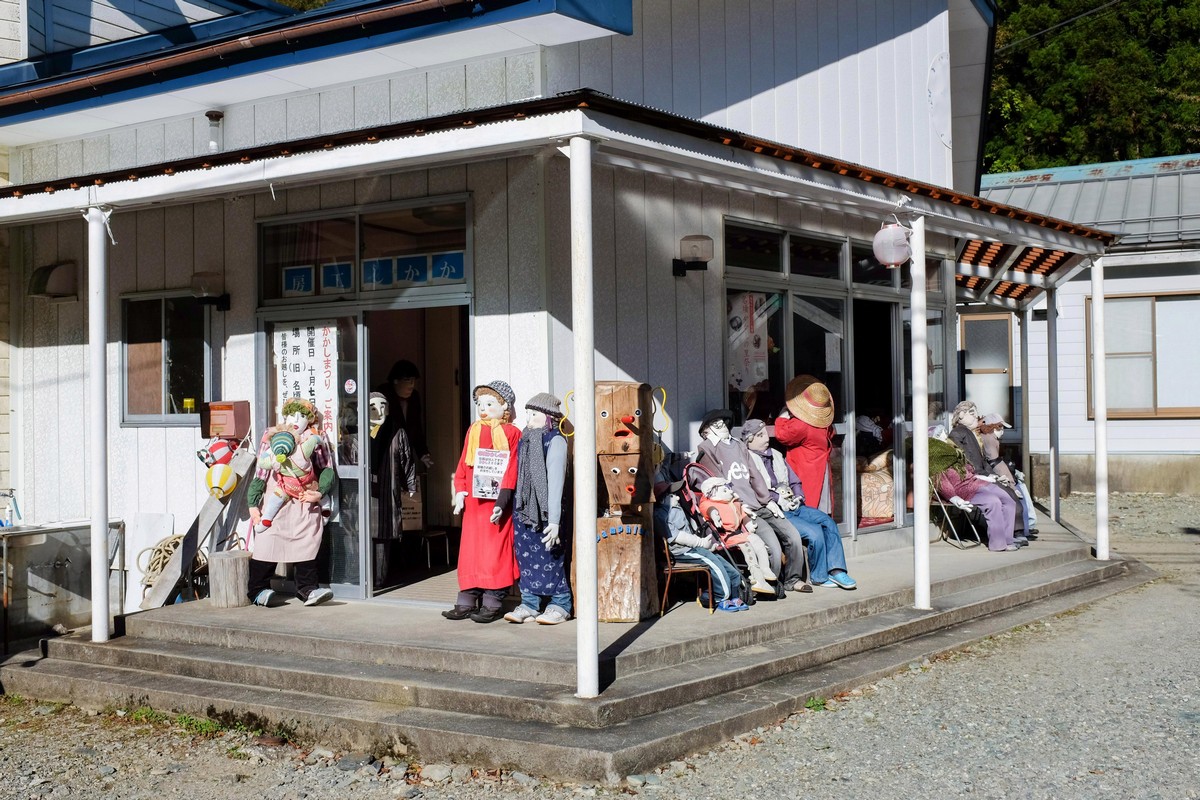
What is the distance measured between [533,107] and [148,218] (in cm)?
501

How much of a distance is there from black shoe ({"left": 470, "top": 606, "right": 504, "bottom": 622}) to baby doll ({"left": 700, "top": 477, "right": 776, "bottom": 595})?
Answer: 1.63 meters

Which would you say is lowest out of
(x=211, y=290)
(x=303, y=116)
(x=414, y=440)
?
(x=414, y=440)

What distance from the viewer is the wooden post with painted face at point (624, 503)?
24.1ft

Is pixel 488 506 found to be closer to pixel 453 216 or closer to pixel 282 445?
pixel 282 445

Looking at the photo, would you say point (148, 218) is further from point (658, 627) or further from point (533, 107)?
point (658, 627)

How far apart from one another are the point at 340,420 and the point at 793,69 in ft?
17.0

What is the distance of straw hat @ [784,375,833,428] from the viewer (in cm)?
962

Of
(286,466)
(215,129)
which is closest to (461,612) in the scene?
(286,466)

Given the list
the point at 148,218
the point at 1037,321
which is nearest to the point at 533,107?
the point at 148,218

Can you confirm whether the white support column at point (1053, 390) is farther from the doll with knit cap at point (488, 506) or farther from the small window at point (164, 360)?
the small window at point (164, 360)

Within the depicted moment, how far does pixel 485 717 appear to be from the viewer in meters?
6.02

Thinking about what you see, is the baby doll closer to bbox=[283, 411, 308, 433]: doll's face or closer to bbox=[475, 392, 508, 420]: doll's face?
bbox=[475, 392, 508, 420]: doll's face

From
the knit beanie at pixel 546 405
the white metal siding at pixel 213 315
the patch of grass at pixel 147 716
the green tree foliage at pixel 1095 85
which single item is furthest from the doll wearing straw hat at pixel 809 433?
the green tree foliage at pixel 1095 85

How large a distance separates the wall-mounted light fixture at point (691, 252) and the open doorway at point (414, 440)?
232cm
